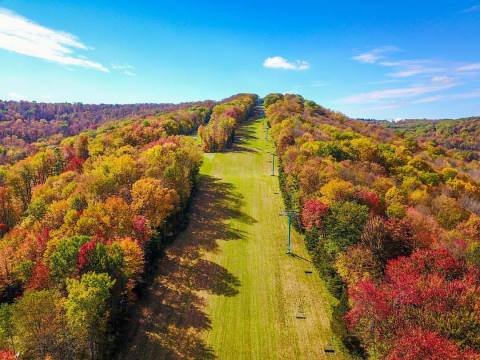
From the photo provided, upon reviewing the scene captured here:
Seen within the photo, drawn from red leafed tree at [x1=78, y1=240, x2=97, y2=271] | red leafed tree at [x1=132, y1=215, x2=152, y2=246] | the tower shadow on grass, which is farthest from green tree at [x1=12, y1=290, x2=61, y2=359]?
red leafed tree at [x1=132, y1=215, x2=152, y2=246]

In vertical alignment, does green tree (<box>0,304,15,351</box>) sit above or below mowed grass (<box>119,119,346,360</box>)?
above

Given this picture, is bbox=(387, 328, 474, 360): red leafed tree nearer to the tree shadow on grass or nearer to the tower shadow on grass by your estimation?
the tower shadow on grass

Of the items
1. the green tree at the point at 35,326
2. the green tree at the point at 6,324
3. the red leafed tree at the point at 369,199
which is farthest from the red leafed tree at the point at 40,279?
the red leafed tree at the point at 369,199

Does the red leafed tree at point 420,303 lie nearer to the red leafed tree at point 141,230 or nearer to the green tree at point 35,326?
the green tree at point 35,326

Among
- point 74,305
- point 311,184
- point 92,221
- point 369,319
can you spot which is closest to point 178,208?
point 92,221

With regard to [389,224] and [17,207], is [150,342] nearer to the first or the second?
[389,224]

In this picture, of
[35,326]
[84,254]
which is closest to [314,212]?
[84,254]
